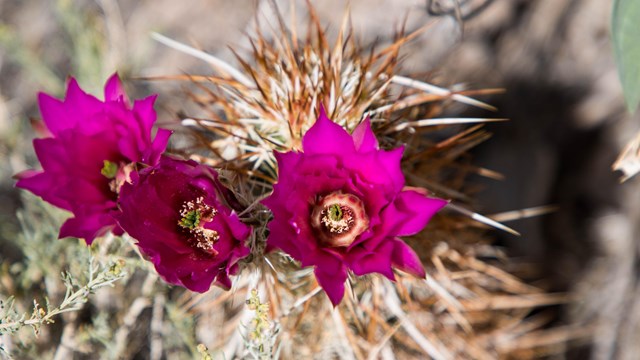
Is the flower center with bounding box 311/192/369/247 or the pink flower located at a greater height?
the flower center with bounding box 311/192/369/247

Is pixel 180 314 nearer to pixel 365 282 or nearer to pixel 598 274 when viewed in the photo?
pixel 365 282

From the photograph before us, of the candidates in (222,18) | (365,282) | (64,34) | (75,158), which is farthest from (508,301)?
(64,34)

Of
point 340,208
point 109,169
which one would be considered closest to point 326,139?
point 340,208

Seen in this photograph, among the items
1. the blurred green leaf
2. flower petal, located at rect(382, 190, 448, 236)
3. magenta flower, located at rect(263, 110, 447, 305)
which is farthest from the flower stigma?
the blurred green leaf

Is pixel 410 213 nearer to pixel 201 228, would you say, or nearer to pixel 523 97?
pixel 201 228

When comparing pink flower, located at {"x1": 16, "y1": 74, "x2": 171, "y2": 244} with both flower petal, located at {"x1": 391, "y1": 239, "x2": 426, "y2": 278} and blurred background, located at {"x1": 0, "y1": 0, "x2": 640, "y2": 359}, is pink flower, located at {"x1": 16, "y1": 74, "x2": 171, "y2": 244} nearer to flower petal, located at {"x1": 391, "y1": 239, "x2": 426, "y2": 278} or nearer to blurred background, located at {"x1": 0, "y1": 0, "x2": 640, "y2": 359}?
flower petal, located at {"x1": 391, "y1": 239, "x2": 426, "y2": 278}
